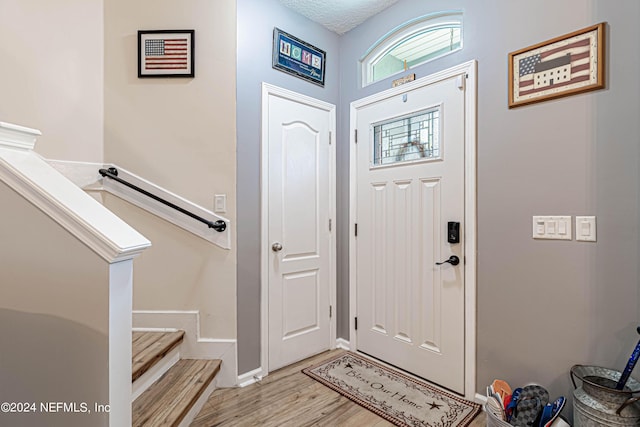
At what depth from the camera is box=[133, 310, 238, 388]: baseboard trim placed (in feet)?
6.78

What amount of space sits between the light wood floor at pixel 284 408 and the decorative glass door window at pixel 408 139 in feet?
5.71

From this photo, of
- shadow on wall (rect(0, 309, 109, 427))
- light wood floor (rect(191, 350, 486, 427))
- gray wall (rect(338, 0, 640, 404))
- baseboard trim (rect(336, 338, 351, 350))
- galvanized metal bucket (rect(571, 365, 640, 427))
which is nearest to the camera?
shadow on wall (rect(0, 309, 109, 427))

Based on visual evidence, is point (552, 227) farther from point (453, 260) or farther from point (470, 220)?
point (453, 260)

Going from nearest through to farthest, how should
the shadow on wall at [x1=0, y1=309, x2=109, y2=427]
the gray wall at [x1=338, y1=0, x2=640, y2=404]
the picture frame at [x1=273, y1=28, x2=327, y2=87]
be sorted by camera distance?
the shadow on wall at [x1=0, y1=309, x2=109, y2=427] < the gray wall at [x1=338, y1=0, x2=640, y2=404] < the picture frame at [x1=273, y1=28, x2=327, y2=87]

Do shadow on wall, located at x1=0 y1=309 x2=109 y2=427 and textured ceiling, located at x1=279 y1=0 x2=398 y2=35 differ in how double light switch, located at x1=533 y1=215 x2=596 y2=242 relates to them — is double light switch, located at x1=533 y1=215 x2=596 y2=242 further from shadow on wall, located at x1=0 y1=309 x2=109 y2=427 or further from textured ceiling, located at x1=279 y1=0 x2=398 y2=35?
shadow on wall, located at x1=0 y1=309 x2=109 y2=427

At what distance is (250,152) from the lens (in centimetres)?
220

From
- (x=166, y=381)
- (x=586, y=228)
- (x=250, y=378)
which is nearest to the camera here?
(x=586, y=228)

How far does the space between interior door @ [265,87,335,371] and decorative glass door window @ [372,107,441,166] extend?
1.56 ft

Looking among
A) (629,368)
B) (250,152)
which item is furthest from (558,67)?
(250,152)

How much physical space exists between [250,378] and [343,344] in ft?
3.01

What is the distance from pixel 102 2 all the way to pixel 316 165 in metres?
1.92

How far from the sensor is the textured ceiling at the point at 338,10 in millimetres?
2338

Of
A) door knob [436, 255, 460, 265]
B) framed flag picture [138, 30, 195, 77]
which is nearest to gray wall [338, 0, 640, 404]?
door knob [436, 255, 460, 265]

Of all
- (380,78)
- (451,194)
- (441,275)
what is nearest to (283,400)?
(441,275)
